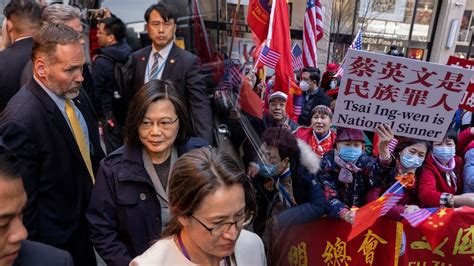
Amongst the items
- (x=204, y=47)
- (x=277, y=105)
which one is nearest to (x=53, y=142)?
(x=277, y=105)

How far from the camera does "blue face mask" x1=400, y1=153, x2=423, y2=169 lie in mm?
2438

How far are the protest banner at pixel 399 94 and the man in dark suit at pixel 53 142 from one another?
1473 millimetres

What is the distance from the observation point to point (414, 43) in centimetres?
1288

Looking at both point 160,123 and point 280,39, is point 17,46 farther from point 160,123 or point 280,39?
point 280,39

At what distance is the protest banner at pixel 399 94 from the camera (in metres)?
2.12

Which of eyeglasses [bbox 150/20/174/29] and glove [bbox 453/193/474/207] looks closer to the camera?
glove [bbox 453/193/474/207]

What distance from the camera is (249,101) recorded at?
312 centimetres

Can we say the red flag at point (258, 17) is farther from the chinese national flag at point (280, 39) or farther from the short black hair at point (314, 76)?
the short black hair at point (314, 76)

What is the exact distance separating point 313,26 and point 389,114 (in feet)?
7.68

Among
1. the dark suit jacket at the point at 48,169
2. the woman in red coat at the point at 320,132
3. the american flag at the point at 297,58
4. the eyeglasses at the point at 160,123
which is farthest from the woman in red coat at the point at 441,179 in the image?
the american flag at the point at 297,58

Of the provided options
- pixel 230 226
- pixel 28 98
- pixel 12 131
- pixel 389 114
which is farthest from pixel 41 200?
pixel 389 114

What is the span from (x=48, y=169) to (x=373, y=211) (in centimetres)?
170

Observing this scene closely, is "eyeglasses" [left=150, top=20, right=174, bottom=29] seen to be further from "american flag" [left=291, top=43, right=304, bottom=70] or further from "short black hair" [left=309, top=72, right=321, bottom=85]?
"short black hair" [left=309, top=72, right=321, bottom=85]

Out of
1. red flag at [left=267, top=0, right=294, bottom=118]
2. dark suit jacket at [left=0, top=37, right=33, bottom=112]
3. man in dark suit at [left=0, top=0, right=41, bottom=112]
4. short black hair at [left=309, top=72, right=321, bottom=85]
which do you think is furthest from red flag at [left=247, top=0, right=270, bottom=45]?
dark suit jacket at [left=0, top=37, right=33, bottom=112]
